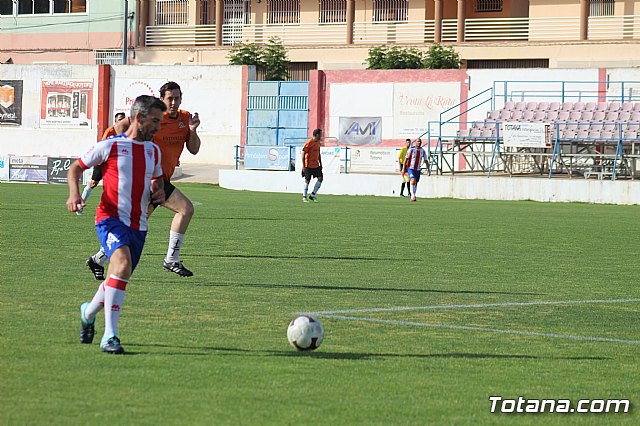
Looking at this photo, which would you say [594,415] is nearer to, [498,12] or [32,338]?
[32,338]

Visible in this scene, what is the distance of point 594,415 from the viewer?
6445mm

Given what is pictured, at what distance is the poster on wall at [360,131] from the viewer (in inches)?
2084

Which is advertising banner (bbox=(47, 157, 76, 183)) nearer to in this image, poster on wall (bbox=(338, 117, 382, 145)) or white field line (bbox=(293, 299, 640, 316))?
poster on wall (bbox=(338, 117, 382, 145))

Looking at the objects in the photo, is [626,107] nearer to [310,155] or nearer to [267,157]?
[267,157]

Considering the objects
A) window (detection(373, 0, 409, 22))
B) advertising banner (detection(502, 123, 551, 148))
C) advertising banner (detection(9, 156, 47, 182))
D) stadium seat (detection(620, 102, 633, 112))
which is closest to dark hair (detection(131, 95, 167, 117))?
advertising banner (detection(502, 123, 551, 148))

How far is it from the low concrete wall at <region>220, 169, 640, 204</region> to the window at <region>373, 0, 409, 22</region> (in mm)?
18609

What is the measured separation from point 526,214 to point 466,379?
22634 millimetres

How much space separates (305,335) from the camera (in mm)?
8062

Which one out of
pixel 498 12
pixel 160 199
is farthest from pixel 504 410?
pixel 498 12

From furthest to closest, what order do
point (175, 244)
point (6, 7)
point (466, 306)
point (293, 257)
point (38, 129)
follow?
point (6, 7), point (38, 129), point (293, 257), point (175, 244), point (466, 306)

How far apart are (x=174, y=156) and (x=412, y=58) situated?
43.2 meters

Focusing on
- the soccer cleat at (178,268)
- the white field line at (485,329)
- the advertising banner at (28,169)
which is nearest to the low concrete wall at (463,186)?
the advertising banner at (28,169)

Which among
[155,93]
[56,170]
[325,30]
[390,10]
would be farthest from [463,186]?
[325,30]

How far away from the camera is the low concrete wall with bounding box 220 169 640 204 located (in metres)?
37.7
